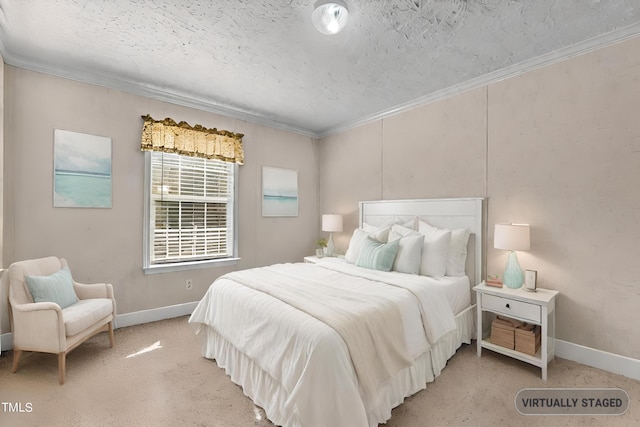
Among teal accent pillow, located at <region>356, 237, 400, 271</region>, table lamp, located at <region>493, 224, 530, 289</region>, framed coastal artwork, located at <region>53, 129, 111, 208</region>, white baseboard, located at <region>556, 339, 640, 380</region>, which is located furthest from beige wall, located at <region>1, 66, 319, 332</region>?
white baseboard, located at <region>556, 339, 640, 380</region>

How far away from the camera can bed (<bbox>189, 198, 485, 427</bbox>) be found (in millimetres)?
1501

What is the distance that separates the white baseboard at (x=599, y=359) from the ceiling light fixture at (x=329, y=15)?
3.31 meters

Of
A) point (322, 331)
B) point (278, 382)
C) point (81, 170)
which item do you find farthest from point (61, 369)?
point (322, 331)

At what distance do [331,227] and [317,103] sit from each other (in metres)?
1.85

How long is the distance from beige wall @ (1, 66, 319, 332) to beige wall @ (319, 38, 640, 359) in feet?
9.22

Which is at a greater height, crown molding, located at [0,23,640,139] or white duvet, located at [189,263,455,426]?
crown molding, located at [0,23,640,139]

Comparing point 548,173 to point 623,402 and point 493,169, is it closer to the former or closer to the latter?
point 493,169

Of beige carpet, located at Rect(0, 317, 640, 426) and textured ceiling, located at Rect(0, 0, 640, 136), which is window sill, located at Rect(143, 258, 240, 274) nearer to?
beige carpet, located at Rect(0, 317, 640, 426)

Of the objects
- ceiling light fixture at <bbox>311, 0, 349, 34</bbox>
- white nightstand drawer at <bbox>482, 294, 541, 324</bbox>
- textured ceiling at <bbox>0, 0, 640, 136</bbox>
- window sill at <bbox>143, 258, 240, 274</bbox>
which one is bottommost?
white nightstand drawer at <bbox>482, 294, 541, 324</bbox>

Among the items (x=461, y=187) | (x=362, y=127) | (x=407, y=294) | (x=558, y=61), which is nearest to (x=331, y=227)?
(x=362, y=127)

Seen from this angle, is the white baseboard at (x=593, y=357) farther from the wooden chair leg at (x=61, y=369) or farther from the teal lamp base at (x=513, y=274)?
the wooden chair leg at (x=61, y=369)

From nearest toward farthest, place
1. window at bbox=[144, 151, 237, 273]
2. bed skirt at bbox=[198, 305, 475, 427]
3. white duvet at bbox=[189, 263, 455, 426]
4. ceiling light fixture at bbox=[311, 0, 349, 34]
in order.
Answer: white duvet at bbox=[189, 263, 455, 426], bed skirt at bbox=[198, 305, 475, 427], ceiling light fixture at bbox=[311, 0, 349, 34], window at bbox=[144, 151, 237, 273]

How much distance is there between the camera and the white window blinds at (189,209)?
3454 millimetres

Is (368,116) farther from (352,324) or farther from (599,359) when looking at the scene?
(599,359)
